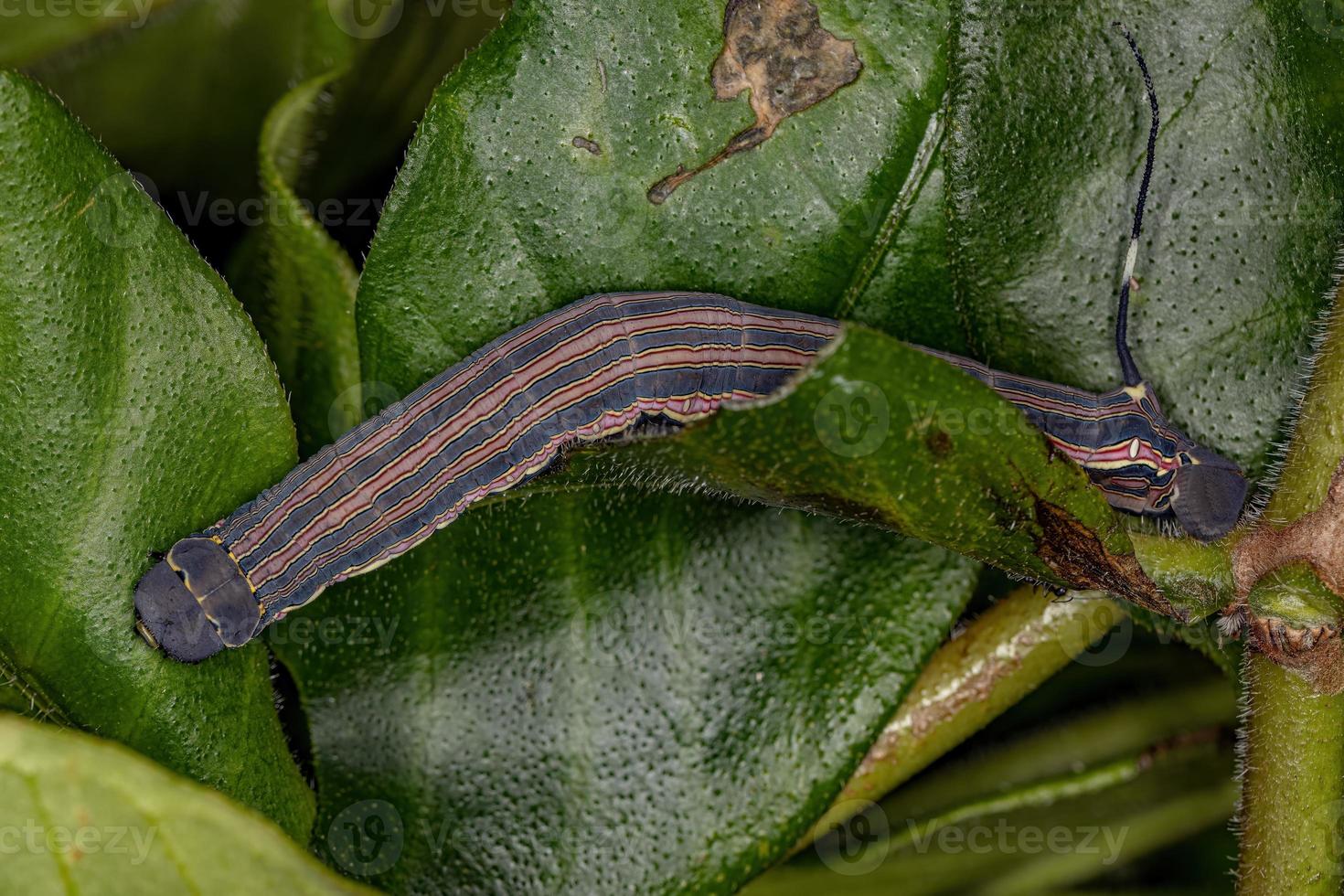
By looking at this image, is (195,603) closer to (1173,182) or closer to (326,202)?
(326,202)

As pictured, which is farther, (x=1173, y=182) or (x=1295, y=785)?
(x=1173, y=182)

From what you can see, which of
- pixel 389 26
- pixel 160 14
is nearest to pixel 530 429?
pixel 389 26

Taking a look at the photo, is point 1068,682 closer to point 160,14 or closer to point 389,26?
point 389,26

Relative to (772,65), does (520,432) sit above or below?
below

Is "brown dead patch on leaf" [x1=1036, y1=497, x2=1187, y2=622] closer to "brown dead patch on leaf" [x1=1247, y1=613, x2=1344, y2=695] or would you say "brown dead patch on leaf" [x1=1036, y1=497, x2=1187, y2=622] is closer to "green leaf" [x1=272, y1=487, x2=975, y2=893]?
"brown dead patch on leaf" [x1=1247, y1=613, x2=1344, y2=695]

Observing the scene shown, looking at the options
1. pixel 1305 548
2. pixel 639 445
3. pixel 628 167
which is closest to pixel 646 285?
pixel 628 167

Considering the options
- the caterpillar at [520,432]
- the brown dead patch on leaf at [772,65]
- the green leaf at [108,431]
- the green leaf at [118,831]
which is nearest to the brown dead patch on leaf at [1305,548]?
the caterpillar at [520,432]

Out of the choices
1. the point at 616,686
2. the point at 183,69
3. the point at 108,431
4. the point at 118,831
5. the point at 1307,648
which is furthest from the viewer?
the point at 183,69

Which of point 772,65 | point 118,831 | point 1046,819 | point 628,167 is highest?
point 772,65
